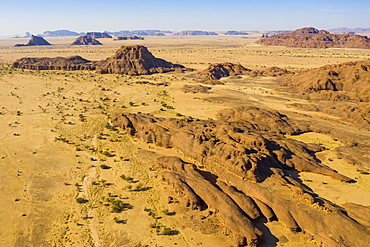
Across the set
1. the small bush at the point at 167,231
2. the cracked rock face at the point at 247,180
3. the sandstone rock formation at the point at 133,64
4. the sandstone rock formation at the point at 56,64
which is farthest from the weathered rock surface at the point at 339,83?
the sandstone rock formation at the point at 56,64

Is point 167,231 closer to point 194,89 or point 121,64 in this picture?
point 194,89

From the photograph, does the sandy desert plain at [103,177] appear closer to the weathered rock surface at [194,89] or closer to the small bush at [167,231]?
the small bush at [167,231]

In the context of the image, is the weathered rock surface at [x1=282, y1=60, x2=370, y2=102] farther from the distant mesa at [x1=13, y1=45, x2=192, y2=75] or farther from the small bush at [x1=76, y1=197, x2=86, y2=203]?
the small bush at [x1=76, y1=197, x2=86, y2=203]

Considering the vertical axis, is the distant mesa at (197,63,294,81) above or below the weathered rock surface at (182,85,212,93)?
above

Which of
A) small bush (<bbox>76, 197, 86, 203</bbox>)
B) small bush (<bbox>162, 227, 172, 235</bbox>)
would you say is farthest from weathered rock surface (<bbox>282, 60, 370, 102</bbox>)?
small bush (<bbox>76, 197, 86, 203</bbox>)

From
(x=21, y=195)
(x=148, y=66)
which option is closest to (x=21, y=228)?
(x=21, y=195)

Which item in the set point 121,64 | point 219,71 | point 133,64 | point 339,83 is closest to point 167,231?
point 339,83

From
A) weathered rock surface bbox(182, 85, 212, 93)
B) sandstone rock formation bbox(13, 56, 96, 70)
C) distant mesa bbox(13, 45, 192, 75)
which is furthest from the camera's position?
sandstone rock formation bbox(13, 56, 96, 70)

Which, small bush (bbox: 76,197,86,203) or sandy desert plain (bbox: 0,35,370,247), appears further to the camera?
small bush (bbox: 76,197,86,203)
